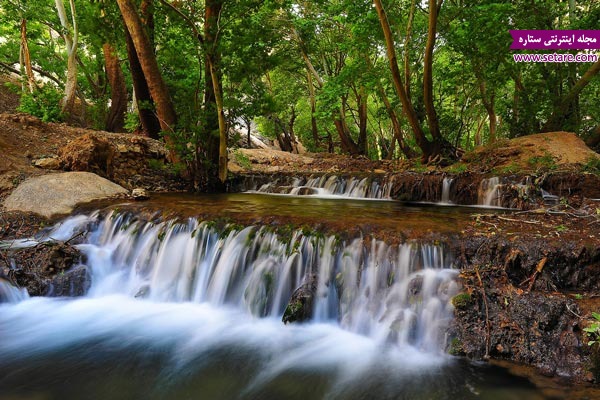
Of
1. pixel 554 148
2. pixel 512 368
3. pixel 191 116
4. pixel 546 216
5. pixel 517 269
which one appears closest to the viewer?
pixel 512 368

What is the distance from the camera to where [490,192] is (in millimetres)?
7152

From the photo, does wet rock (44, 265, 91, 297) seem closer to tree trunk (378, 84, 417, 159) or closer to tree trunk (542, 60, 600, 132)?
tree trunk (378, 84, 417, 159)

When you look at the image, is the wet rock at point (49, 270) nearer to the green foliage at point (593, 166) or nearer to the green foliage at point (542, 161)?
the green foliage at point (593, 166)

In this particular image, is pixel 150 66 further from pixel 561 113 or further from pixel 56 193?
pixel 561 113

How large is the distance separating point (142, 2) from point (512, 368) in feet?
33.8

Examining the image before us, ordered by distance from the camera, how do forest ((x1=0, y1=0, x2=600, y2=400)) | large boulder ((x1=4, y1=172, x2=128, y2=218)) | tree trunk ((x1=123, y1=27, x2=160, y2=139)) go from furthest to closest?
1. tree trunk ((x1=123, y1=27, x2=160, y2=139))
2. large boulder ((x1=4, y1=172, x2=128, y2=218))
3. forest ((x1=0, y1=0, x2=600, y2=400))

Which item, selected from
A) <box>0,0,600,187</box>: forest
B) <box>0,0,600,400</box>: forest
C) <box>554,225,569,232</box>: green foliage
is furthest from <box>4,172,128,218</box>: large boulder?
<box>554,225,569,232</box>: green foliage

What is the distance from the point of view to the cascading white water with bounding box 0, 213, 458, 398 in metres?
3.26

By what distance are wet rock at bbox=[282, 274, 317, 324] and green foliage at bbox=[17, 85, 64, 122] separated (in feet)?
32.1

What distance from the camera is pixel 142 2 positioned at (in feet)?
27.7

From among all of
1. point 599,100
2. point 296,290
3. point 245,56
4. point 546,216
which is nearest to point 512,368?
point 296,290

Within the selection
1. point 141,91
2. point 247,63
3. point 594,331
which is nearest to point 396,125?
point 247,63

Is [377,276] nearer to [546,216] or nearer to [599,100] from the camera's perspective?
[546,216]

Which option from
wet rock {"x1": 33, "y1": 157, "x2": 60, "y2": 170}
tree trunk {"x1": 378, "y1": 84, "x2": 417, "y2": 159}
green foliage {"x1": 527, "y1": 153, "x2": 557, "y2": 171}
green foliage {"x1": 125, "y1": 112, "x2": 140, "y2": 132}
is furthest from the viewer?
tree trunk {"x1": 378, "y1": 84, "x2": 417, "y2": 159}
